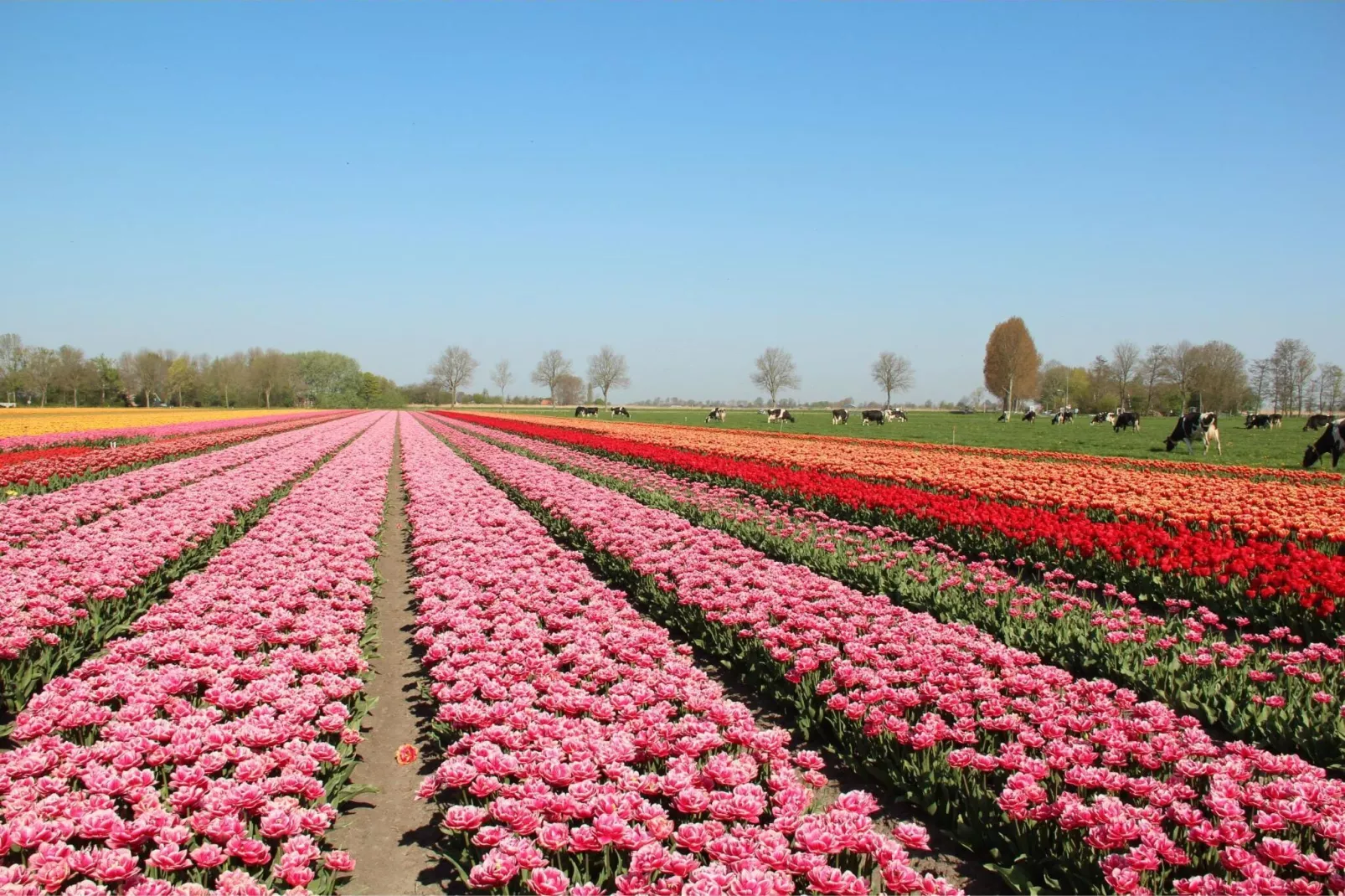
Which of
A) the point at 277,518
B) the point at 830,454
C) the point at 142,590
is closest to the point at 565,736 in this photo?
the point at 142,590

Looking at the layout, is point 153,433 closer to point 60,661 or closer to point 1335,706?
point 60,661

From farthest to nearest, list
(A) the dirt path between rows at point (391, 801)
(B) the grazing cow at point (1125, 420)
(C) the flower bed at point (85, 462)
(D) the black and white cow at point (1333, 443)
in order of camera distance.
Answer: (B) the grazing cow at point (1125, 420), (D) the black and white cow at point (1333, 443), (C) the flower bed at point (85, 462), (A) the dirt path between rows at point (391, 801)

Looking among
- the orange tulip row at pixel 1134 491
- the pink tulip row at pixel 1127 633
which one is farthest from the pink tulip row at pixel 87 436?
the pink tulip row at pixel 1127 633

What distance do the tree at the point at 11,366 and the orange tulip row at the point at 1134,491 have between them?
121 m

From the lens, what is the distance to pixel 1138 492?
45.4ft

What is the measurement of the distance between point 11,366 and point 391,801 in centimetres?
13437

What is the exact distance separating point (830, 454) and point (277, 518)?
1573cm

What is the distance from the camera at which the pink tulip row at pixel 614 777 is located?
3.17 metres

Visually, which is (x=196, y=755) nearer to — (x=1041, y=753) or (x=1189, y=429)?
(x=1041, y=753)

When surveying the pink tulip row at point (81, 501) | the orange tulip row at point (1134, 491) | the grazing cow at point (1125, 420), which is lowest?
the pink tulip row at point (81, 501)

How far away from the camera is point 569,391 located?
167375mm

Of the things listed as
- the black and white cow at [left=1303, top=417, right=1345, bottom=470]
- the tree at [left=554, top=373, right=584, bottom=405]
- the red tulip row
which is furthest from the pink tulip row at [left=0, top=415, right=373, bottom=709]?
the tree at [left=554, top=373, right=584, bottom=405]

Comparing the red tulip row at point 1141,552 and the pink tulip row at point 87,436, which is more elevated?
the pink tulip row at point 87,436

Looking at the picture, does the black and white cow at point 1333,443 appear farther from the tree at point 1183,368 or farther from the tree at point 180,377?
the tree at point 180,377
